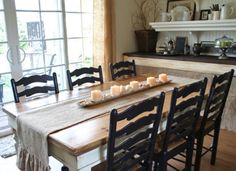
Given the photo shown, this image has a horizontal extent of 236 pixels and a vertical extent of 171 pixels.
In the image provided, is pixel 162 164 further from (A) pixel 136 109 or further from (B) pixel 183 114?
(A) pixel 136 109

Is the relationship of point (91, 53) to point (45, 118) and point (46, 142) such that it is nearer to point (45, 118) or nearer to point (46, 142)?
point (45, 118)

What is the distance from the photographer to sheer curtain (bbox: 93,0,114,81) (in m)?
3.66

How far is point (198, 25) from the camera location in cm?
348

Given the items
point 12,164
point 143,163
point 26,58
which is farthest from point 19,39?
point 143,163

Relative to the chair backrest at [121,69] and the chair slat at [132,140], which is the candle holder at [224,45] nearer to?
the chair backrest at [121,69]

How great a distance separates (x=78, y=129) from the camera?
4.91 ft

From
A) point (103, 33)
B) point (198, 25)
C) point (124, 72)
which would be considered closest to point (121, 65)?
point (124, 72)

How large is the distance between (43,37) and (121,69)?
1.18 m

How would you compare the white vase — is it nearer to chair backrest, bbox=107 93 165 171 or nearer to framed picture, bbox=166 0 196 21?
framed picture, bbox=166 0 196 21

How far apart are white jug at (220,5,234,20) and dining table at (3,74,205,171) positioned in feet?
4.82

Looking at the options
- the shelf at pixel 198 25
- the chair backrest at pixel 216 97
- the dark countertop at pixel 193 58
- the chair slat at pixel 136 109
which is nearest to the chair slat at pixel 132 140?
A: the chair slat at pixel 136 109

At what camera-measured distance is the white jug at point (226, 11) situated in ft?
10.7

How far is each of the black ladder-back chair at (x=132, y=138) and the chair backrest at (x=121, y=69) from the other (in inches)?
51.8

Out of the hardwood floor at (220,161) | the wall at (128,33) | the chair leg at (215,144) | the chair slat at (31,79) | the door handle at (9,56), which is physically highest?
the wall at (128,33)
